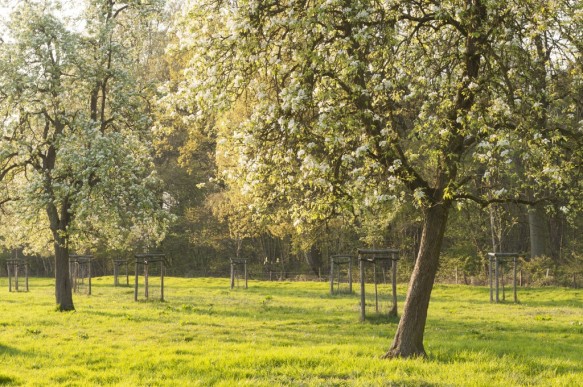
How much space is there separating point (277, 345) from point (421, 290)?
4.62 m

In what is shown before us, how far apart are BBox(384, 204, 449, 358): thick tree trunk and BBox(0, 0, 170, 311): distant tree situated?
40.7 feet

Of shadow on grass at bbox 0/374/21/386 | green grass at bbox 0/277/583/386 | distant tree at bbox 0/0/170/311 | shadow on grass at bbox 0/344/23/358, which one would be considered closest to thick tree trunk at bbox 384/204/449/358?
green grass at bbox 0/277/583/386

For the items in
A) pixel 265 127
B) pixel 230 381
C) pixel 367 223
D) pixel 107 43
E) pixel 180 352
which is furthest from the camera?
pixel 367 223

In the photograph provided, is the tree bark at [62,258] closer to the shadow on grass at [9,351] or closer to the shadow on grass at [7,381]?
the shadow on grass at [9,351]

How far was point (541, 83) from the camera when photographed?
14.3 metres

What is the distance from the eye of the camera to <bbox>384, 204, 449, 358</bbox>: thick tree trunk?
14.5 metres

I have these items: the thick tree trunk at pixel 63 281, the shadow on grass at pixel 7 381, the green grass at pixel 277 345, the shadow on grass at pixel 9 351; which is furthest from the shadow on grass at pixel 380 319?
the thick tree trunk at pixel 63 281

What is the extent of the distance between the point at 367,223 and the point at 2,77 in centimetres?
2643

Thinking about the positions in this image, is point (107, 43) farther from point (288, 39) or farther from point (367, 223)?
point (367, 223)

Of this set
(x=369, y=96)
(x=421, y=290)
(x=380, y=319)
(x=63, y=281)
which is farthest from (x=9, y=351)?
(x=380, y=319)

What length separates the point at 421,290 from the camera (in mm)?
14586

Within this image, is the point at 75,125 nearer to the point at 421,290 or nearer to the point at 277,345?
the point at 277,345

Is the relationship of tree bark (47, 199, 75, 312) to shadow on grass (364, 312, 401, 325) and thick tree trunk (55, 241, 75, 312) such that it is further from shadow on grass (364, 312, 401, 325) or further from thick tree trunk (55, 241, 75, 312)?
shadow on grass (364, 312, 401, 325)

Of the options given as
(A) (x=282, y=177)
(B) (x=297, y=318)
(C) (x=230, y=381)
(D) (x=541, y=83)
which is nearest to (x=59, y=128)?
(B) (x=297, y=318)
